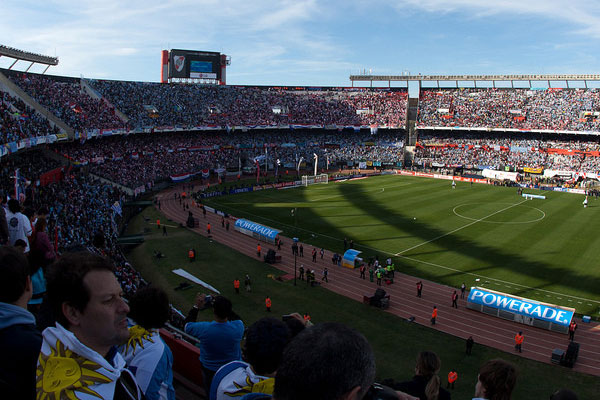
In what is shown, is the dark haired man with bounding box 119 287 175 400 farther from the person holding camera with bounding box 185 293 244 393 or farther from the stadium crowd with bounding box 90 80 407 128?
the stadium crowd with bounding box 90 80 407 128

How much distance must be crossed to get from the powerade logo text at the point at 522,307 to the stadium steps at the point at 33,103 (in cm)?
4453

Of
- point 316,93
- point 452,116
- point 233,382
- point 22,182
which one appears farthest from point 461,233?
point 316,93

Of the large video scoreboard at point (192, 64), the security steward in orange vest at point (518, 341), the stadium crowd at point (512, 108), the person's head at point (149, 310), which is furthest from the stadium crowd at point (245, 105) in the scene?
the person's head at point (149, 310)

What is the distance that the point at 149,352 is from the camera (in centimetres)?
412

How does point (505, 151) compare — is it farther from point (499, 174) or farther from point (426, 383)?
point (426, 383)

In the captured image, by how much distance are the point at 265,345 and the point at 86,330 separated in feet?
4.70

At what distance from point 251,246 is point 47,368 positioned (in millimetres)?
33219

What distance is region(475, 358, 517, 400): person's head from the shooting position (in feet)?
13.7

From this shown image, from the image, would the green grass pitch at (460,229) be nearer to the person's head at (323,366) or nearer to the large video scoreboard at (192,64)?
the person's head at (323,366)

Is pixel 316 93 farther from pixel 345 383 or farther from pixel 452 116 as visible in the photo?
pixel 345 383

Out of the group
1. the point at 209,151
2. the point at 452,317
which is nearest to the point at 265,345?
the point at 452,317

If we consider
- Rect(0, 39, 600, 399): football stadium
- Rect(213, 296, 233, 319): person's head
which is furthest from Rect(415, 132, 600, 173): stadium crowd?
Rect(213, 296, 233, 319): person's head

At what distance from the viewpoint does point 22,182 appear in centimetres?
2750

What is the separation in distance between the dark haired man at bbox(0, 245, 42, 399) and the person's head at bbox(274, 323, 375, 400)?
79.2 inches
